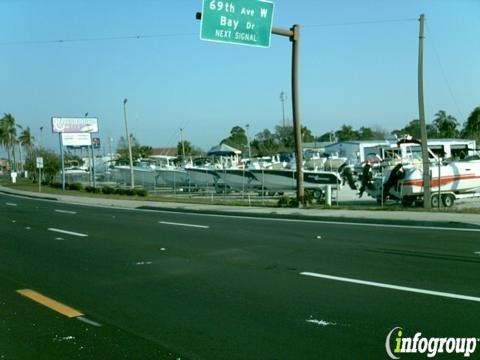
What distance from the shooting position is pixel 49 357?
5.63 metres

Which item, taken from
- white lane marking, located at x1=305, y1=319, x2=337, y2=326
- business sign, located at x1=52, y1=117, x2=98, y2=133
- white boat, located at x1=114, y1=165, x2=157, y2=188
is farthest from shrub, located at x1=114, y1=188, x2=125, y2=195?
white lane marking, located at x1=305, y1=319, x2=337, y2=326

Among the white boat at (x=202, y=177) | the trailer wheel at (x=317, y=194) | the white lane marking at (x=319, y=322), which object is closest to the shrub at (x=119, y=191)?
the white boat at (x=202, y=177)

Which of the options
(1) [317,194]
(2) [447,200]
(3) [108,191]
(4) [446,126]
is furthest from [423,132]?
(4) [446,126]

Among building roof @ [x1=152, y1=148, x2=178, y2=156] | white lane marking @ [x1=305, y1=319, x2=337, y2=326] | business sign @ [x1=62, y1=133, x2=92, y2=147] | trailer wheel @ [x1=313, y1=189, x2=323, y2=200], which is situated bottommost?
white lane marking @ [x1=305, y1=319, x2=337, y2=326]

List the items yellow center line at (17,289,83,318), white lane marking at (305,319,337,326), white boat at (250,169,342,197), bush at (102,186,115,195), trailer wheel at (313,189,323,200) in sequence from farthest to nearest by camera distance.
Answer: bush at (102,186,115,195), white boat at (250,169,342,197), trailer wheel at (313,189,323,200), yellow center line at (17,289,83,318), white lane marking at (305,319,337,326)

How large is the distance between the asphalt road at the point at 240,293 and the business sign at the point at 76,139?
4420 cm

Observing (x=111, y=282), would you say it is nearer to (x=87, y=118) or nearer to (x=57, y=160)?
(x=87, y=118)

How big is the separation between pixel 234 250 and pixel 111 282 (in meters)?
3.54

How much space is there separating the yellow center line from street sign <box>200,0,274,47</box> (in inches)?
454

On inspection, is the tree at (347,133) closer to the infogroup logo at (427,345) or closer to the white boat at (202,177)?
the white boat at (202,177)

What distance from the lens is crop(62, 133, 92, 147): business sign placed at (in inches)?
2238

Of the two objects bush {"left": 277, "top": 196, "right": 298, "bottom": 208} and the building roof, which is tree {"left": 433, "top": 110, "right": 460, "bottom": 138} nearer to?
the building roof

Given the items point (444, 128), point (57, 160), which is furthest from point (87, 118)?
point (444, 128)

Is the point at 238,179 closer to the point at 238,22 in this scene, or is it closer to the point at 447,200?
the point at 447,200
